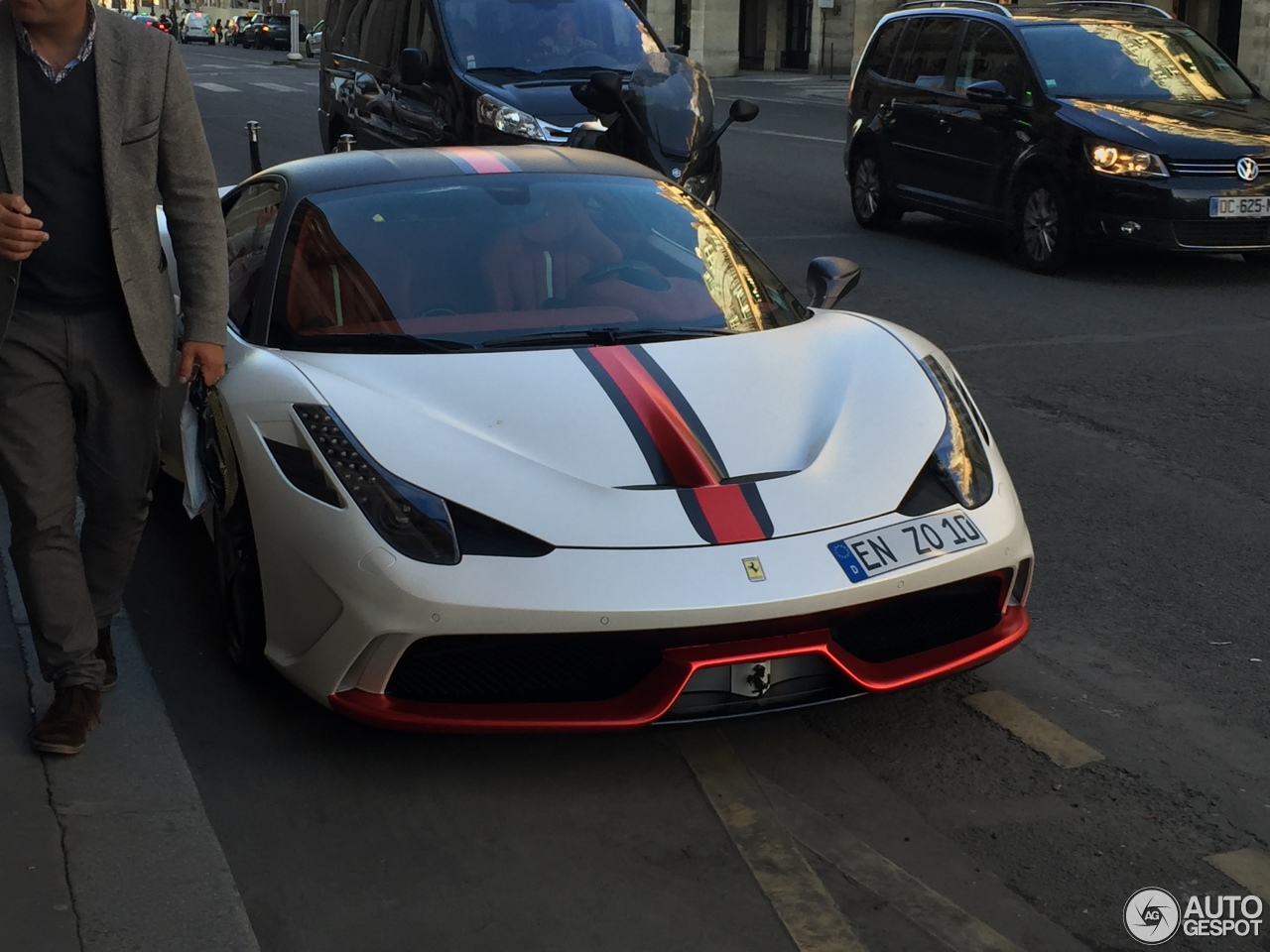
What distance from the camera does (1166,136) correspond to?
10.5 metres

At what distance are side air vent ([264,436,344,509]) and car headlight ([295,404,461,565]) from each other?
0.11 feet

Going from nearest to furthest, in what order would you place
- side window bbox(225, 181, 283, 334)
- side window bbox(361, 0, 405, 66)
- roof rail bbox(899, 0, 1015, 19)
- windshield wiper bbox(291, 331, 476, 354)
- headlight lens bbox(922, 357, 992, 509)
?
headlight lens bbox(922, 357, 992, 509)
windshield wiper bbox(291, 331, 476, 354)
side window bbox(225, 181, 283, 334)
roof rail bbox(899, 0, 1015, 19)
side window bbox(361, 0, 405, 66)

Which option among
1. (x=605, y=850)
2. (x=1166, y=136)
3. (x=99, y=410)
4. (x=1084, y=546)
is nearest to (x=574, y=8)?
(x=1166, y=136)

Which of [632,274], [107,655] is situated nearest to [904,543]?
[632,274]

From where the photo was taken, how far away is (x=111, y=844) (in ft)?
11.6

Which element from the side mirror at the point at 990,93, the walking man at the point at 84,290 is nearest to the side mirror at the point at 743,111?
the side mirror at the point at 990,93

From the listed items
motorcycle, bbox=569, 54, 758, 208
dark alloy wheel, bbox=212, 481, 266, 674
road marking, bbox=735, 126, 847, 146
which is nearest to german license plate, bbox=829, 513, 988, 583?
dark alloy wheel, bbox=212, 481, 266, 674

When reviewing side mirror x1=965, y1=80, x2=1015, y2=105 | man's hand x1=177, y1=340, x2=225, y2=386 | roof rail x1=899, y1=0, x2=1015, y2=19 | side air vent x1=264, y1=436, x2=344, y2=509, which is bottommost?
side air vent x1=264, y1=436, x2=344, y2=509

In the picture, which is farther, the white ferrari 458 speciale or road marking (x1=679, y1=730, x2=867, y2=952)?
the white ferrari 458 speciale

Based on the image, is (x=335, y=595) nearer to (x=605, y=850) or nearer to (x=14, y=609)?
(x=605, y=850)

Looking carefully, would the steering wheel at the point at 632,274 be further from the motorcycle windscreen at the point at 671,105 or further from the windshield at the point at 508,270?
the motorcycle windscreen at the point at 671,105

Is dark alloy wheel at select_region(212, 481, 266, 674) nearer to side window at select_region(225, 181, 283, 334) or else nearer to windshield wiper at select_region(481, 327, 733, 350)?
side window at select_region(225, 181, 283, 334)

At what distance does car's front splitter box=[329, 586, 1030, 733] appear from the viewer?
3670mm

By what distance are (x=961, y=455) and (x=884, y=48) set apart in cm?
972
